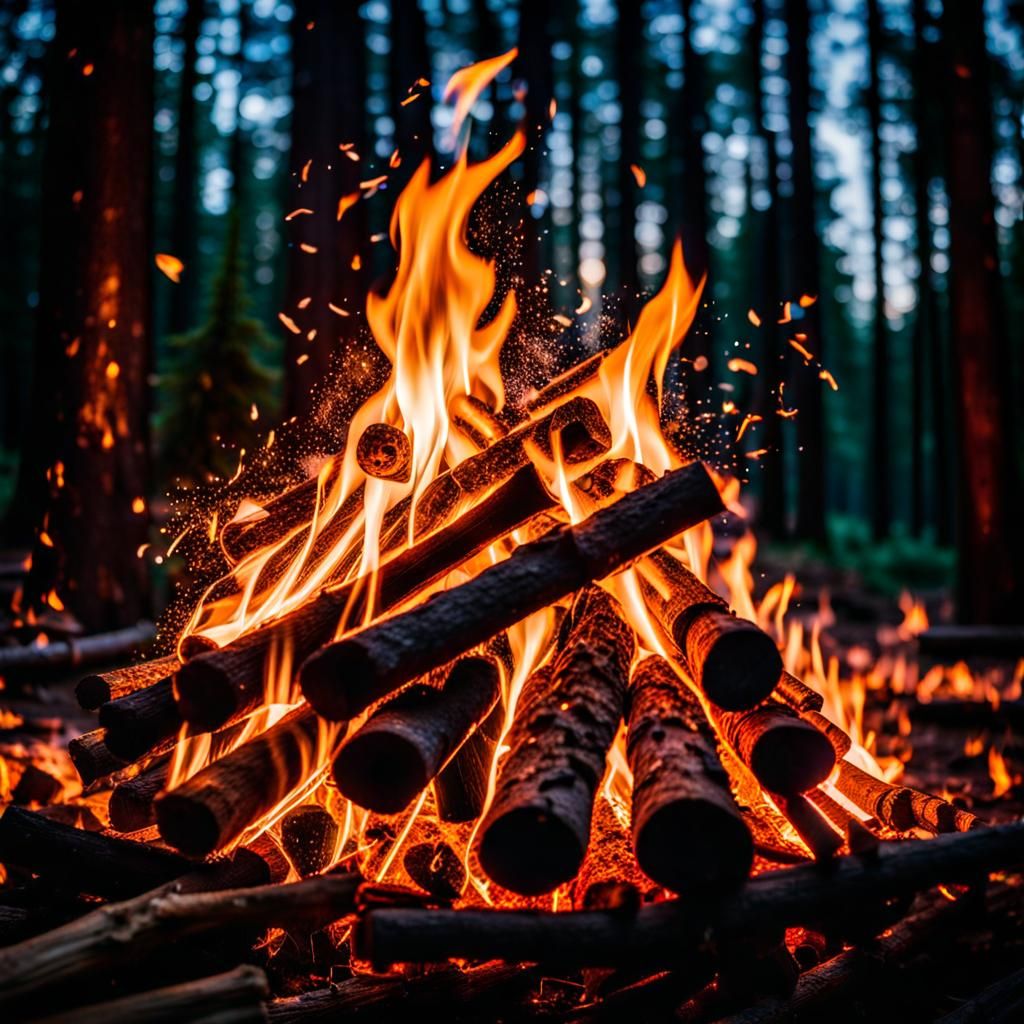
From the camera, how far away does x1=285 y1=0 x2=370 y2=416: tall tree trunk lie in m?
9.55

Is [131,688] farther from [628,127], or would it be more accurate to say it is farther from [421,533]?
[628,127]

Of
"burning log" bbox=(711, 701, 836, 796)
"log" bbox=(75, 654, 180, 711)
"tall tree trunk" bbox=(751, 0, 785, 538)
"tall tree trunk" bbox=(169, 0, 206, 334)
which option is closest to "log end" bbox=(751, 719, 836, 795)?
"burning log" bbox=(711, 701, 836, 796)

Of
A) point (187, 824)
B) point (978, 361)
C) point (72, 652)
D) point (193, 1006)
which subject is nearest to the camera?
point (193, 1006)

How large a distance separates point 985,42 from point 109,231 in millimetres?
9650

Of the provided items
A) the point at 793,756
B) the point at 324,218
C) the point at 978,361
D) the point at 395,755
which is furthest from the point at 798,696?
the point at 324,218

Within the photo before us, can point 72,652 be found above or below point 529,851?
above

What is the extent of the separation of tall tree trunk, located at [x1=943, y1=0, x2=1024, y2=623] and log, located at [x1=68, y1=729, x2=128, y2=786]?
29.3 feet

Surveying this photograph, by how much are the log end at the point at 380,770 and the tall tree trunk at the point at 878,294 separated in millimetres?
20959

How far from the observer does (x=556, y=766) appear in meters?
2.17

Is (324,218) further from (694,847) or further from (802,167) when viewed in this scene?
(802,167)

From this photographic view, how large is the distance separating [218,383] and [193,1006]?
11.7m

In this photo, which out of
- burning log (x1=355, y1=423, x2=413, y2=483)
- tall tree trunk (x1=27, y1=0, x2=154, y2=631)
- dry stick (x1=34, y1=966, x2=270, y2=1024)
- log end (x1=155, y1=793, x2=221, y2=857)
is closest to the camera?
dry stick (x1=34, y1=966, x2=270, y2=1024)

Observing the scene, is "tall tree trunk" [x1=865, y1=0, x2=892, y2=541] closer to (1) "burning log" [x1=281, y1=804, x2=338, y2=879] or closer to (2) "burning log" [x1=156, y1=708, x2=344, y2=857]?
(1) "burning log" [x1=281, y1=804, x2=338, y2=879]

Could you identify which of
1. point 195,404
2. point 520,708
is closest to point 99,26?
point 195,404
